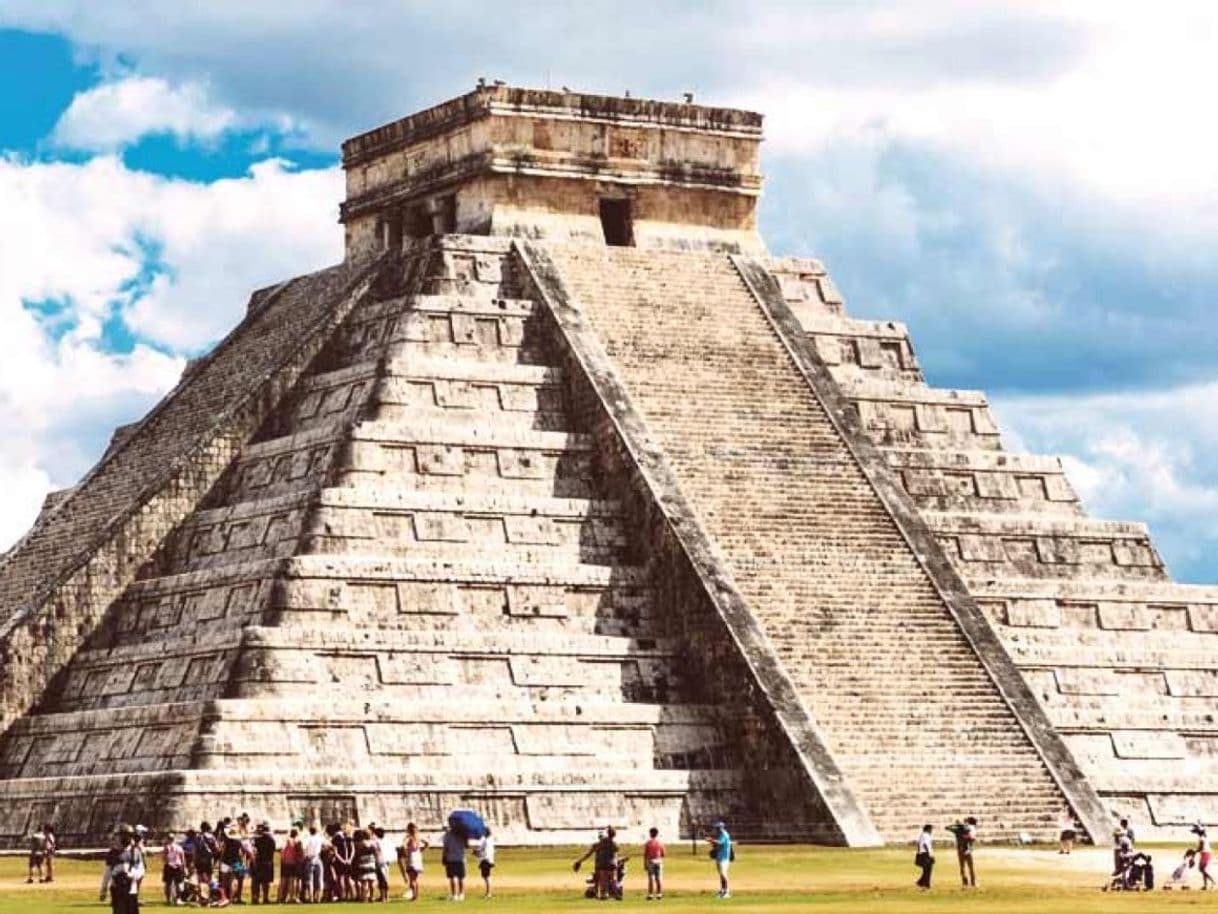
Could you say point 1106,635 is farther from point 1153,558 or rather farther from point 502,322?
point 502,322

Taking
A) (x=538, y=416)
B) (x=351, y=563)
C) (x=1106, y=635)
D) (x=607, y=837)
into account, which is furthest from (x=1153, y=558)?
(x=607, y=837)

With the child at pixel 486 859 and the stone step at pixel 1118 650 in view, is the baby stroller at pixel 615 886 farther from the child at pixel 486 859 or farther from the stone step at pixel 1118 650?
the stone step at pixel 1118 650

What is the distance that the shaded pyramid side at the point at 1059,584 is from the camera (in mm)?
48781

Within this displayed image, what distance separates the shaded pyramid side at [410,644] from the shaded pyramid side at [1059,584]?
5.89 m

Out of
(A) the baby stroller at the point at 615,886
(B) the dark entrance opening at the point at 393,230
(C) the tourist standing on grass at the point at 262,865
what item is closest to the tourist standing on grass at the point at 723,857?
(A) the baby stroller at the point at 615,886

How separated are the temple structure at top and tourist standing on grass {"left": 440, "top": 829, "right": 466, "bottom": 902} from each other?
59.1 feet

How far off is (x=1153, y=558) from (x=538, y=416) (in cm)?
1088

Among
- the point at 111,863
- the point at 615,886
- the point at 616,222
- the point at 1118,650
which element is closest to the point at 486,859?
the point at 615,886

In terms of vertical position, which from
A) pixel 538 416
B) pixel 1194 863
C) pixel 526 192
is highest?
pixel 526 192

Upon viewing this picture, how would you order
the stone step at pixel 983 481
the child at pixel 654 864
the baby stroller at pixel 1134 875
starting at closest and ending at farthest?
the child at pixel 654 864
the baby stroller at pixel 1134 875
the stone step at pixel 983 481

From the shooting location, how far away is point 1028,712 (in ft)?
152

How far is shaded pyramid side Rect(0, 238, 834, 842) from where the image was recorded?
142 feet

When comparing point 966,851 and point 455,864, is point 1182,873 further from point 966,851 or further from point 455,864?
point 455,864

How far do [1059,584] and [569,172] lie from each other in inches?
421
